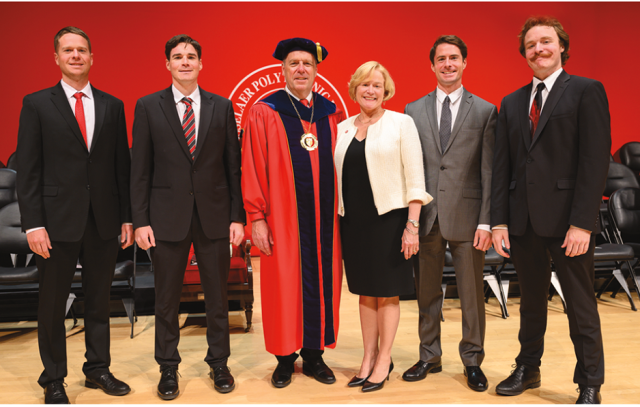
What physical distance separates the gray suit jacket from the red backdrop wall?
4.41m

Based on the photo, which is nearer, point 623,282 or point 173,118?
point 173,118

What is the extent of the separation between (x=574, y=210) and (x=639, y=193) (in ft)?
10.6

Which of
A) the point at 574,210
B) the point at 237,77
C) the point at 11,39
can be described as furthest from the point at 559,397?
the point at 11,39

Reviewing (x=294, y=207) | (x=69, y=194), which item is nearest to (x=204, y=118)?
(x=294, y=207)

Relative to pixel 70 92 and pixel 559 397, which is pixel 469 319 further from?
pixel 70 92

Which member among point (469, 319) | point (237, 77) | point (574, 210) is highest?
point (237, 77)

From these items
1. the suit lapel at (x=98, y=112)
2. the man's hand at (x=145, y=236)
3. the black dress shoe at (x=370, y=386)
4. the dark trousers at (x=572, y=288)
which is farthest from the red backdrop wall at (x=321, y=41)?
the black dress shoe at (x=370, y=386)

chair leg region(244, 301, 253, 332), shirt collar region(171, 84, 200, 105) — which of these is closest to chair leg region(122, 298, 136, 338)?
chair leg region(244, 301, 253, 332)

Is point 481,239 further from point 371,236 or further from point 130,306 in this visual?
point 130,306

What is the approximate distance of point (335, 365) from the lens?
3.01 m

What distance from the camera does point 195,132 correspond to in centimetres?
256

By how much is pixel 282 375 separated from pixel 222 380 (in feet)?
1.11

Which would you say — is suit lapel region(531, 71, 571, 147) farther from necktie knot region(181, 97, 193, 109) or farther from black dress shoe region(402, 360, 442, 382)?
necktie knot region(181, 97, 193, 109)

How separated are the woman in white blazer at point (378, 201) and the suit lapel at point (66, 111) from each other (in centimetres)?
135
